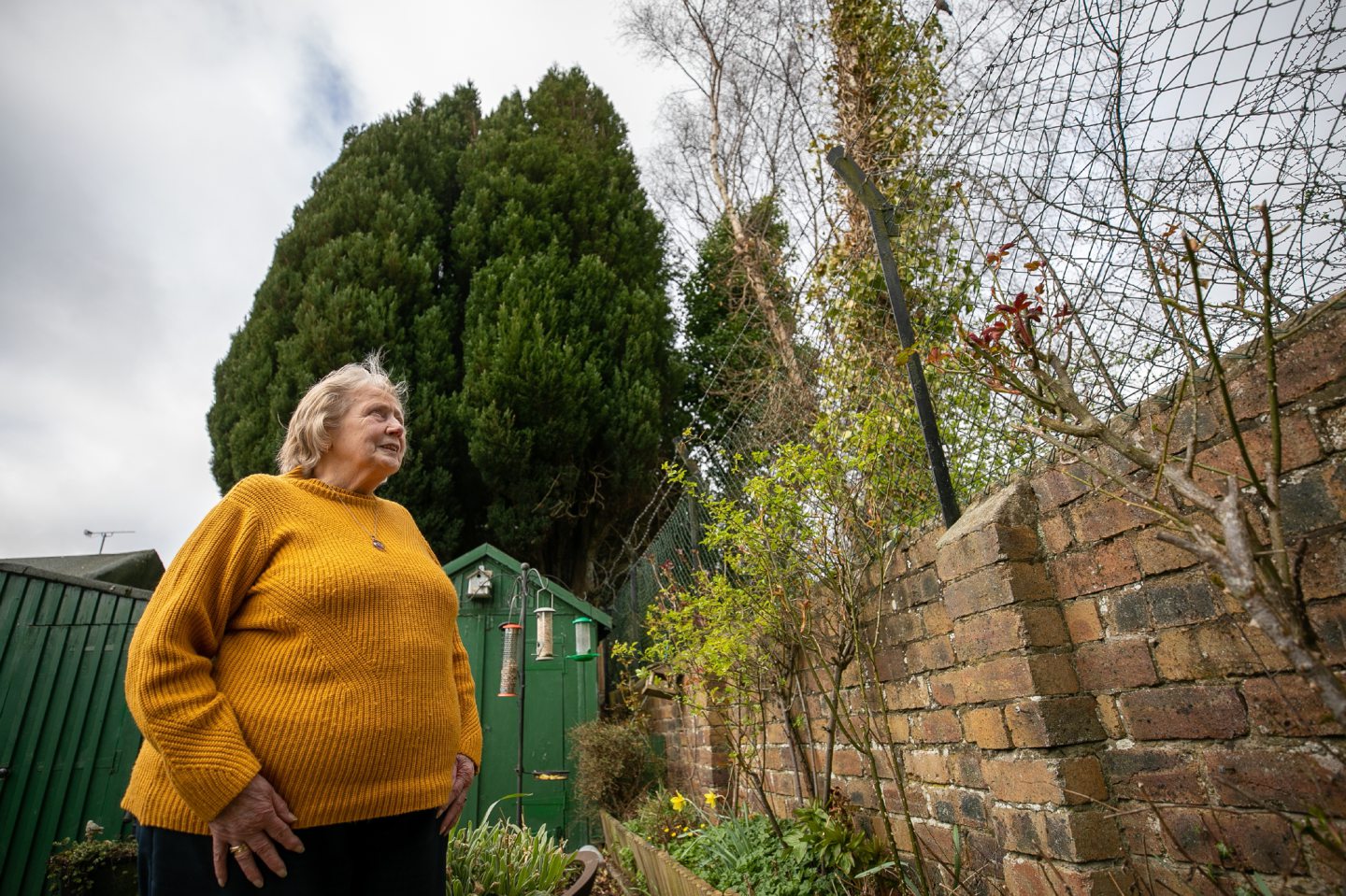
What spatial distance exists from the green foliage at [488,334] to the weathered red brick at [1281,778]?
27.6 feet

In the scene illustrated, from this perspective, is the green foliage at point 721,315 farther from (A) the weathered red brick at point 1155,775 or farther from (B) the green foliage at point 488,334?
(A) the weathered red brick at point 1155,775

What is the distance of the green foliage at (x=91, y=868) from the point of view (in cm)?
445

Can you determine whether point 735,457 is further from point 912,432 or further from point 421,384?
point 421,384

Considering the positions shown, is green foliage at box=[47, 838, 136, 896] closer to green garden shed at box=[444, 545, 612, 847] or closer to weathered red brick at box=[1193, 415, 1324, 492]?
green garden shed at box=[444, 545, 612, 847]

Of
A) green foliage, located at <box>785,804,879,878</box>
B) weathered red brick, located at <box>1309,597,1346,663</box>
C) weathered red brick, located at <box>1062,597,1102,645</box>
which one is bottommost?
green foliage, located at <box>785,804,879,878</box>

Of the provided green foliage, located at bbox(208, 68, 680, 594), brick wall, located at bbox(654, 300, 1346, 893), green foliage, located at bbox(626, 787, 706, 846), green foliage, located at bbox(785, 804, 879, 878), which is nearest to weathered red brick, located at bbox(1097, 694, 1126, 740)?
brick wall, located at bbox(654, 300, 1346, 893)

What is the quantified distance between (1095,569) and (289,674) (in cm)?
184

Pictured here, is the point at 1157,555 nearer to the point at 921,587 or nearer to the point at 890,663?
the point at 921,587

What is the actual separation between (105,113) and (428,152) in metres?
6.68

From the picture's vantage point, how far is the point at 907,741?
7.09 ft

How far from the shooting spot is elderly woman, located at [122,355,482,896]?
48.4 inches

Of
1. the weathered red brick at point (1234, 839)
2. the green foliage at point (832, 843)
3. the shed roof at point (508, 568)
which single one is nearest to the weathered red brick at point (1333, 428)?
the weathered red brick at point (1234, 839)

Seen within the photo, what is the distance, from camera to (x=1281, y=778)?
110cm

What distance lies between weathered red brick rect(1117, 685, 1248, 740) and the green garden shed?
518 cm
